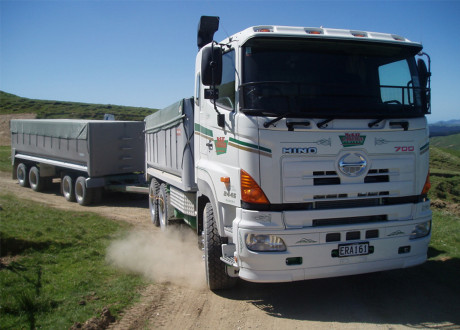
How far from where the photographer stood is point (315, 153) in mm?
4539

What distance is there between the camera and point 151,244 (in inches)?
319

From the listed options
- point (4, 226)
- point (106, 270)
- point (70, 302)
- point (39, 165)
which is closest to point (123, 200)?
point (39, 165)

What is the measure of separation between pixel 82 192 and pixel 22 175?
582 centimetres

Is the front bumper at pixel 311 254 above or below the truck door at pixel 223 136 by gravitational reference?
below

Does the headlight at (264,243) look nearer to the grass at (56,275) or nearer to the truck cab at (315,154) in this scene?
the truck cab at (315,154)

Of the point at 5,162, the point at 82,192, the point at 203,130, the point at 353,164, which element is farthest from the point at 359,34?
the point at 5,162

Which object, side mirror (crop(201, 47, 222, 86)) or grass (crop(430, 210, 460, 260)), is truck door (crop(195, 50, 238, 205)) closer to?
side mirror (crop(201, 47, 222, 86))

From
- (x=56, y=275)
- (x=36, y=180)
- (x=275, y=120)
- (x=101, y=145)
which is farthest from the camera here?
(x=36, y=180)

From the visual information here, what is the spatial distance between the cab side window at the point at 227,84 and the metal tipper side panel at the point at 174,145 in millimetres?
1915

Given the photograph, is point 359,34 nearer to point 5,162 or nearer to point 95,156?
point 95,156

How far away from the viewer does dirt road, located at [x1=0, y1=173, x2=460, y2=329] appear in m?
4.54

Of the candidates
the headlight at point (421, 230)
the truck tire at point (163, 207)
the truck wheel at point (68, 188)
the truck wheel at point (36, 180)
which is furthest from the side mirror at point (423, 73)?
the truck wheel at point (36, 180)

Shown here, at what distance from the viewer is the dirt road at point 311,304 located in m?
4.54

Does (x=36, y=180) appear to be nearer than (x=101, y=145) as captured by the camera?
No
